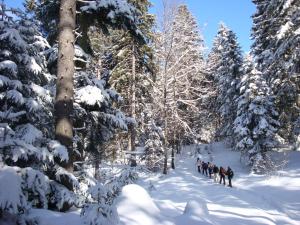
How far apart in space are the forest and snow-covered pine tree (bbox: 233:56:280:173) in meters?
0.10

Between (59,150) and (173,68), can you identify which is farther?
(173,68)

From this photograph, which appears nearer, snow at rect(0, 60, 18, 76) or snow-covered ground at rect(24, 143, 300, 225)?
snow-covered ground at rect(24, 143, 300, 225)

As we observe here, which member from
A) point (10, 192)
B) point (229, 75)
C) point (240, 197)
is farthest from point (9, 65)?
point (229, 75)

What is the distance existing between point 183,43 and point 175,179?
11024 millimetres

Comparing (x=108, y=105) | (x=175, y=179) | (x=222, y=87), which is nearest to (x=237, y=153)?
(x=222, y=87)

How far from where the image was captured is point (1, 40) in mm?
9266

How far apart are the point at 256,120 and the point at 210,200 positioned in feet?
50.3

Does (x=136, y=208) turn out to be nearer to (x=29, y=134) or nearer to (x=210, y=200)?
(x=29, y=134)

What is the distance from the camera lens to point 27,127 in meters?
7.77

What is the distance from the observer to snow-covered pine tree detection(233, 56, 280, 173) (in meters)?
32.1

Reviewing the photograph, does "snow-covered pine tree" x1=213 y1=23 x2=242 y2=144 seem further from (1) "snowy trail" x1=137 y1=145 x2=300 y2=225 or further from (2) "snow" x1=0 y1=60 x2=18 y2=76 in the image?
(2) "snow" x1=0 y1=60 x2=18 y2=76

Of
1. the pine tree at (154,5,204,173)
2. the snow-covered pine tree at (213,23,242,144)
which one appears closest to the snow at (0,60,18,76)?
the pine tree at (154,5,204,173)

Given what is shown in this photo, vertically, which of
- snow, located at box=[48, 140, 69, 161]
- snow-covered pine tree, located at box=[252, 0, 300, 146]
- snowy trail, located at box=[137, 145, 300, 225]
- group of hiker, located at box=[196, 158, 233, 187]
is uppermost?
snow-covered pine tree, located at box=[252, 0, 300, 146]

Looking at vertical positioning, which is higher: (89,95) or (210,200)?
(89,95)
